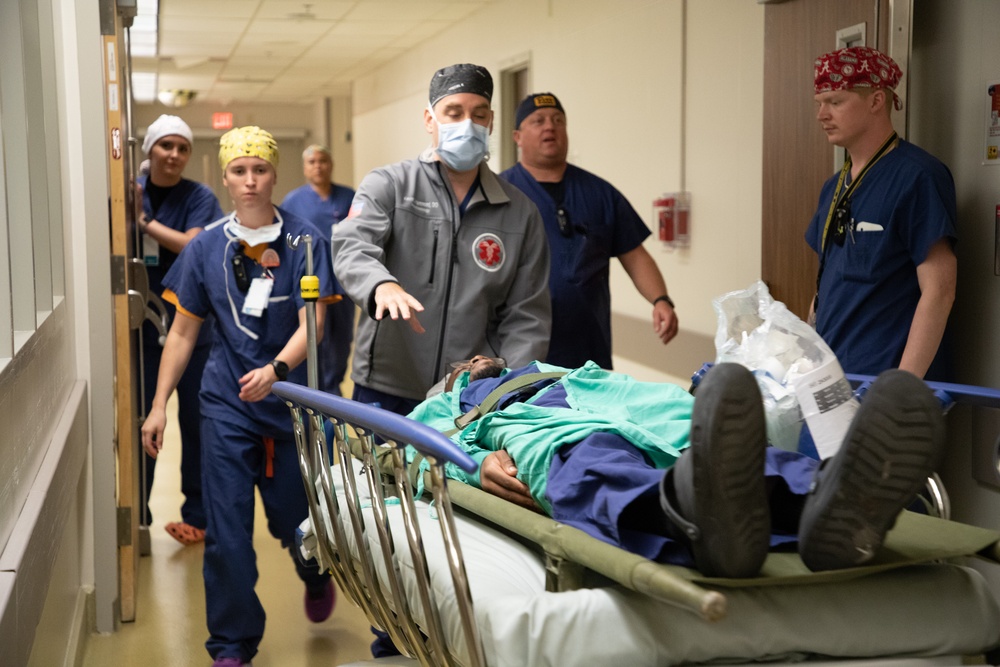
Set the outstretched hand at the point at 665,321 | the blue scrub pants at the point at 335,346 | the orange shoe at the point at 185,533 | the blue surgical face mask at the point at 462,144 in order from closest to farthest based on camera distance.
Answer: the blue surgical face mask at the point at 462,144 → the outstretched hand at the point at 665,321 → the blue scrub pants at the point at 335,346 → the orange shoe at the point at 185,533

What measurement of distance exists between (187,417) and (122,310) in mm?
924

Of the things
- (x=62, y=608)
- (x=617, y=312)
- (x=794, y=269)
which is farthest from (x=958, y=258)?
(x=617, y=312)

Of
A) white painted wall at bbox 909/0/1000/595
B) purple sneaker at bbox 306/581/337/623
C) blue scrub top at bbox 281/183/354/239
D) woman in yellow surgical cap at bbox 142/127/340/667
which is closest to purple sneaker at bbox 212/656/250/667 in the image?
woman in yellow surgical cap at bbox 142/127/340/667

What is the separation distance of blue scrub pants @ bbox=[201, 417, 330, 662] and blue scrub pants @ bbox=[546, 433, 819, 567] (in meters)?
1.52

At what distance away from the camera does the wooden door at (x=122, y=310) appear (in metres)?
3.43

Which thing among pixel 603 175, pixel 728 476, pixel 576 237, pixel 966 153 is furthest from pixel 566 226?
pixel 603 175

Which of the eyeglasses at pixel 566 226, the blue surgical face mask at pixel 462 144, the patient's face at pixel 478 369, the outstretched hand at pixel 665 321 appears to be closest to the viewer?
the patient's face at pixel 478 369

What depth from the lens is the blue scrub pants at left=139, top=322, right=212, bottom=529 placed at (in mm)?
4289

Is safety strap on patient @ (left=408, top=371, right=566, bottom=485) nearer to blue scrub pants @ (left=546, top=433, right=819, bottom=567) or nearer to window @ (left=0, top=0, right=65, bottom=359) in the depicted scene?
blue scrub pants @ (left=546, top=433, right=819, bottom=567)

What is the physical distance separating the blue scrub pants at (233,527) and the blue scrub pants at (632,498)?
1.52 metres

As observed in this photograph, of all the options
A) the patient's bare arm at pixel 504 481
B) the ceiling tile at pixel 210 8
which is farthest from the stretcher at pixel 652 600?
the ceiling tile at pixel 210 8

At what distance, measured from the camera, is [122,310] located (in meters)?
3.49

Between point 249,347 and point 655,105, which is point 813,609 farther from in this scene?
point 655,105

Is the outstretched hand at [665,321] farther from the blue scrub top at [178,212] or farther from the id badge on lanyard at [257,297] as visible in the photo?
the blue scrub top at [178,212]
